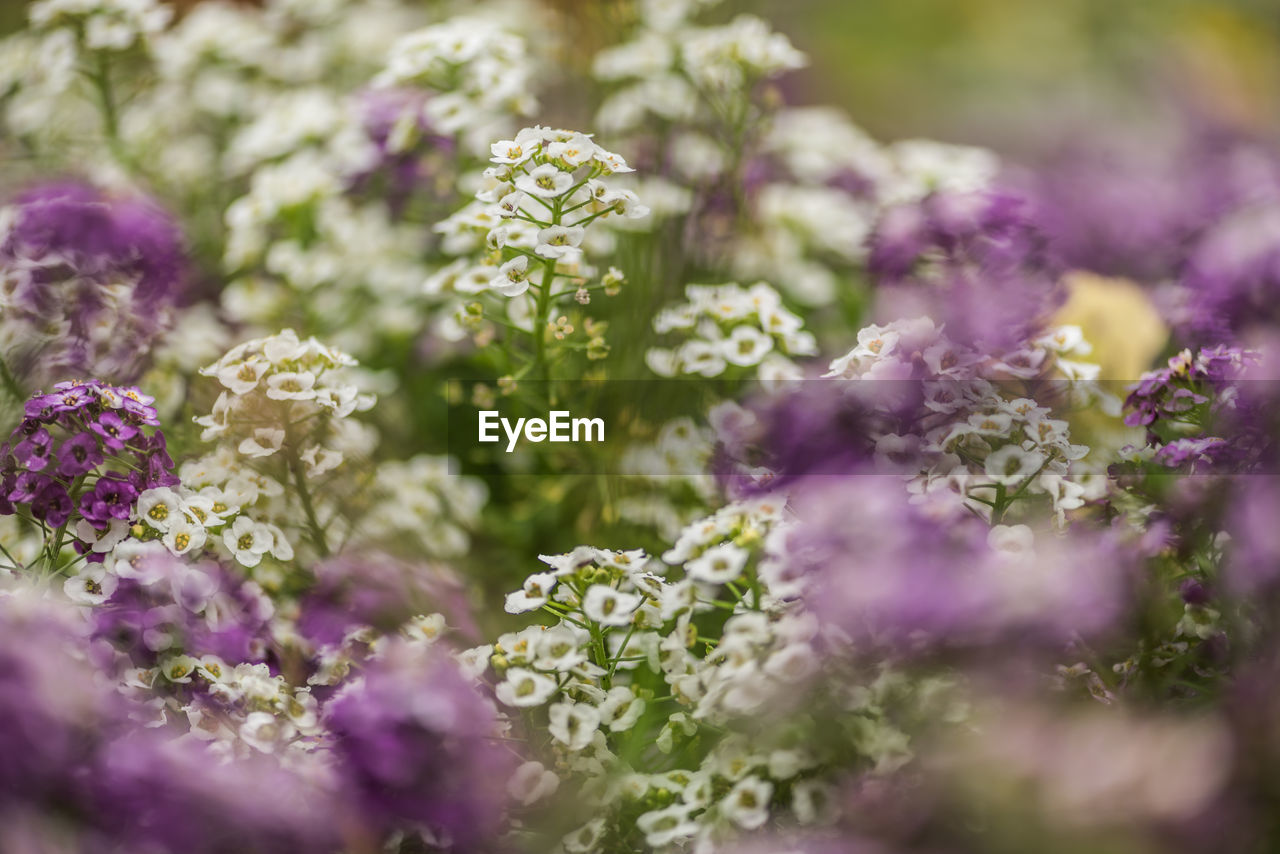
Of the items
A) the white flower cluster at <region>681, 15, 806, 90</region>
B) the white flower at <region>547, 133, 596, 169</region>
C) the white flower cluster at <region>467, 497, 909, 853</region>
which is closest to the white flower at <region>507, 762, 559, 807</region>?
the white flower cluster at <region>467, 497, 909, 853</region>

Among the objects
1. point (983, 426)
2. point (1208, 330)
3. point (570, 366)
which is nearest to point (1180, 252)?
point (1208, 330)

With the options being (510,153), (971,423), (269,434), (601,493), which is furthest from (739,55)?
(269,434)

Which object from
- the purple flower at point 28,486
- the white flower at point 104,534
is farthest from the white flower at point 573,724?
the purple flower at point 28,486

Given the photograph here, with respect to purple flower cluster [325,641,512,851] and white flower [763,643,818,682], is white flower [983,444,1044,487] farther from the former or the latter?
purple flower cluster [325,641,512,851]

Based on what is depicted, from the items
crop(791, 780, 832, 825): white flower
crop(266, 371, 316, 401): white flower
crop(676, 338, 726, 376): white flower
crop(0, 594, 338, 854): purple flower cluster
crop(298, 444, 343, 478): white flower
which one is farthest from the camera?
crop(676, 338, 726, 376): white flower

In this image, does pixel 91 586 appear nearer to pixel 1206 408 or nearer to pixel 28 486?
pixel 28 486

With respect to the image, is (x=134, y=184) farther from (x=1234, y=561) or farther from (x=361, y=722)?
(x=1234, y=561)
